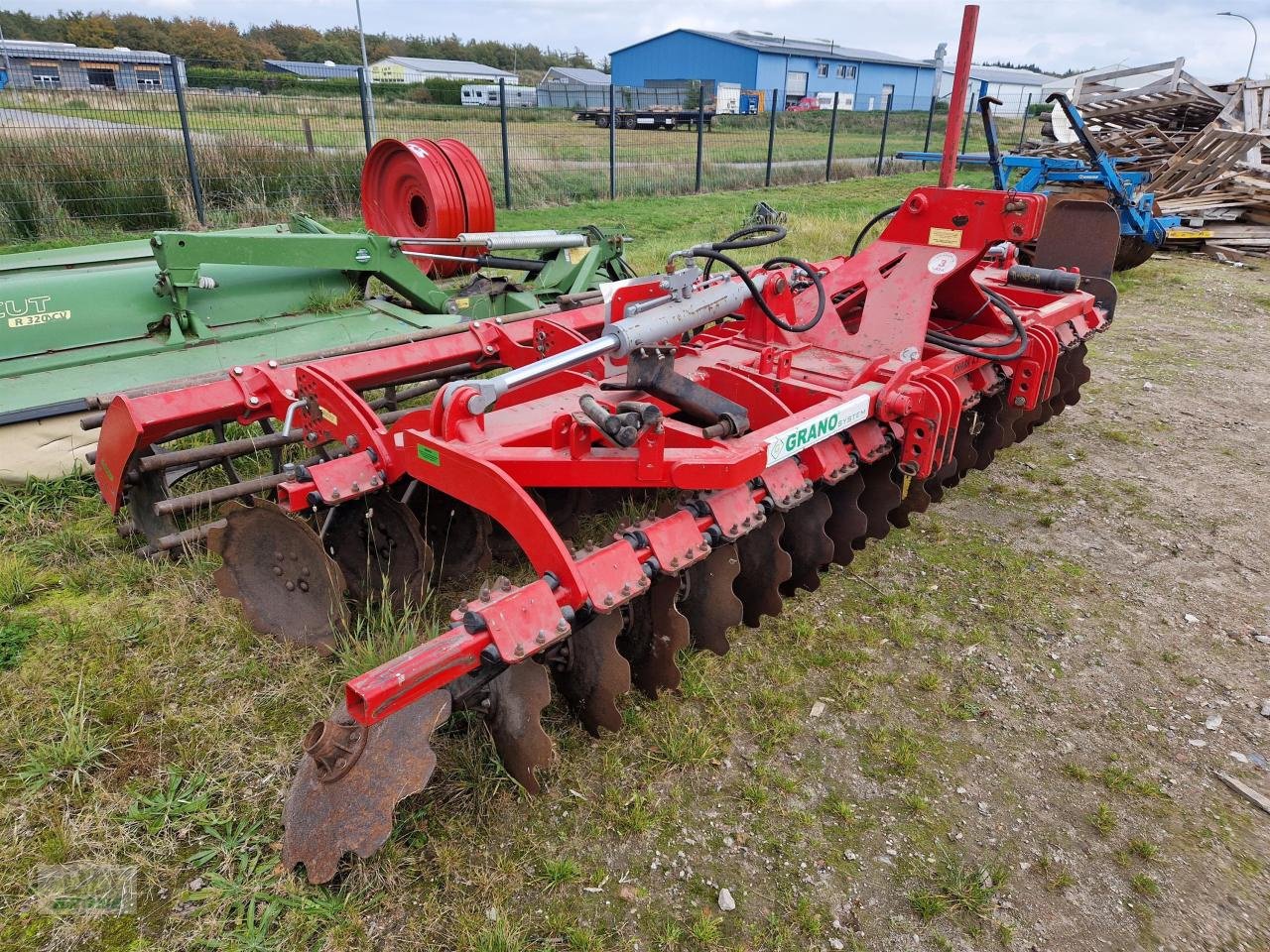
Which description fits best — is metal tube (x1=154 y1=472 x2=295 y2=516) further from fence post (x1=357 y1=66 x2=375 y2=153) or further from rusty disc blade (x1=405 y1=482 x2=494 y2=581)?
fence post (x1=357 y1=66 x2=375 y2=153)

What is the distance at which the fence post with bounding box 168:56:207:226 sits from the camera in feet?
28.1

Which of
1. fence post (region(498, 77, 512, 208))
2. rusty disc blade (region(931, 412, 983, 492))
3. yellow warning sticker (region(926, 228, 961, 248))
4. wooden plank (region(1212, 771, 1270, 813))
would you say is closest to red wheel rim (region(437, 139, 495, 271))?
yellow warning sticker (region(926, 228, 961, 248))

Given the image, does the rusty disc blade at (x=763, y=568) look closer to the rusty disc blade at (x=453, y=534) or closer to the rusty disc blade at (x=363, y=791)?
the rusty disc blade at (x=453, y=534)

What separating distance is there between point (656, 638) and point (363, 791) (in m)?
0.96

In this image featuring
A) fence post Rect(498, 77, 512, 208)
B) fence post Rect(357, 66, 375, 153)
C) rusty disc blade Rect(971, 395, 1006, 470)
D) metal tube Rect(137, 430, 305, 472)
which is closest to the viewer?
metal tube Rect(137, 430, 305, 472)

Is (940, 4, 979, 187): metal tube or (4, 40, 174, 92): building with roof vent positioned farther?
(4, 40, 174, 92): building with roof vent

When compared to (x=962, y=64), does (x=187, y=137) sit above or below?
below

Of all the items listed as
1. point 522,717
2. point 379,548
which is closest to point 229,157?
point 379,548

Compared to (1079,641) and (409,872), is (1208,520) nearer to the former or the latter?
(1079,641)

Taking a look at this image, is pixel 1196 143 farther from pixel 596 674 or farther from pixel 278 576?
pixel 278 576

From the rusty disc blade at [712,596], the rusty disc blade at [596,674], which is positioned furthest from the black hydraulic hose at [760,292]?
the rusty disc blade at [596,674]

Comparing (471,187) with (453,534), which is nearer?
(453,534)

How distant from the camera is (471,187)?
5.59 m

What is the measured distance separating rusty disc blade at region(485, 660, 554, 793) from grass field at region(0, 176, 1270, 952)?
114 millimetres
